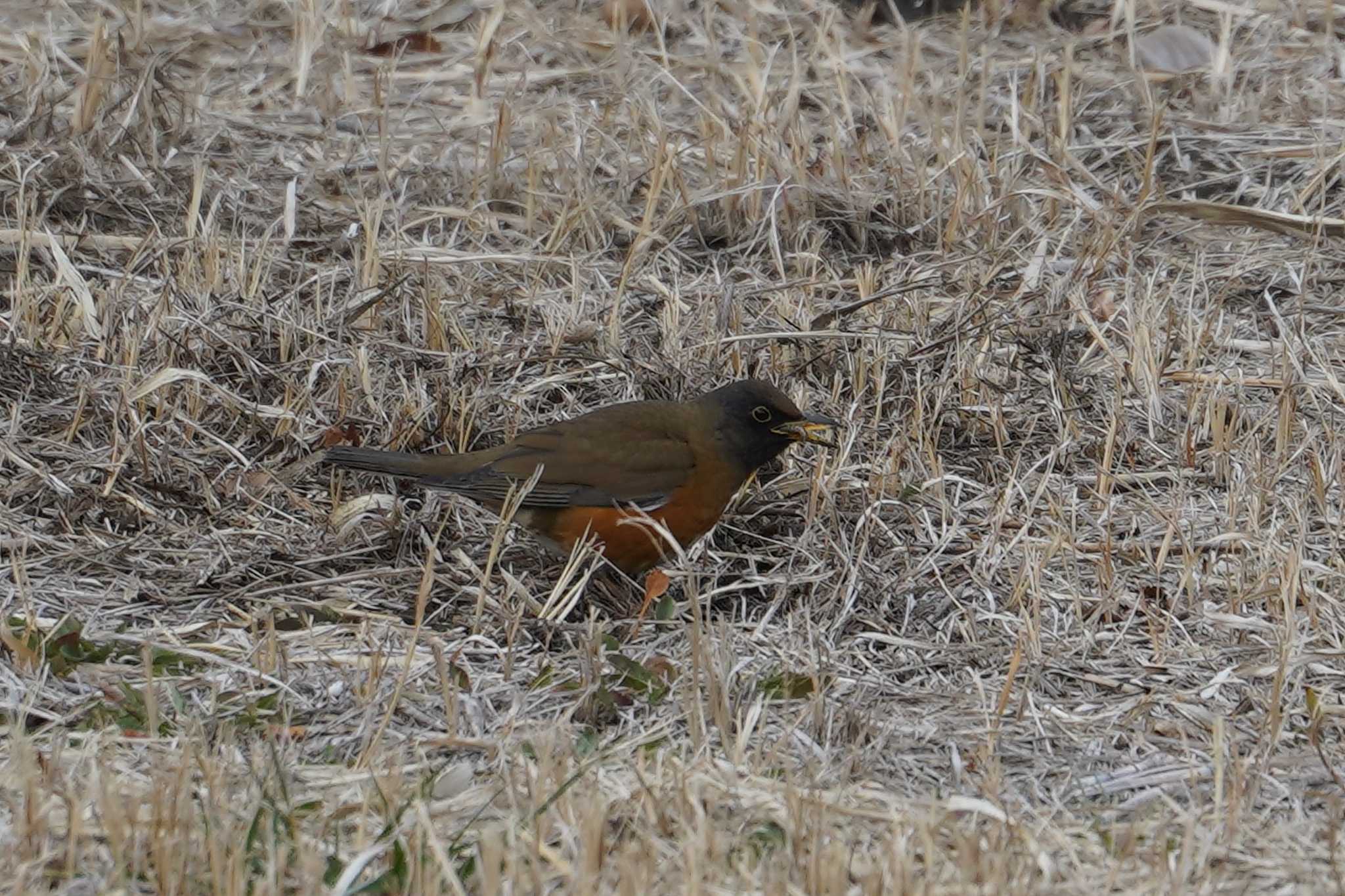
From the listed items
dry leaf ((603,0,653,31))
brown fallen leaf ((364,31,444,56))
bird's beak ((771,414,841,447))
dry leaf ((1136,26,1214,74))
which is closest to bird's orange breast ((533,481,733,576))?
bird's beak ((771,414,841,447))

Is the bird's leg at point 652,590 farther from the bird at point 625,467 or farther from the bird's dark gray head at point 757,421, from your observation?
the bird's dark gray head at point 757,421

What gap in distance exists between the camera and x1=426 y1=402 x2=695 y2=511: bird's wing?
5266 millimetres

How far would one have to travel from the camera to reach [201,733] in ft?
12.6

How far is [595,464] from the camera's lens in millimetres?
5344

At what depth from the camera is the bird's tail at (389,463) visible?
5309 millimetres

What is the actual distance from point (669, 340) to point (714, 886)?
10.3 ft

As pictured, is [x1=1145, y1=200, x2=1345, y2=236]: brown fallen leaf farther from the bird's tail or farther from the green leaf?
the green leaf

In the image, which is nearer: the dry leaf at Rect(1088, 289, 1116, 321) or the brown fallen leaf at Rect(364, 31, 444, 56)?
the dry leaf at Rect(1088, 289, 1116, 321)

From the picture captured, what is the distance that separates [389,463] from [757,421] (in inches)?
40.8

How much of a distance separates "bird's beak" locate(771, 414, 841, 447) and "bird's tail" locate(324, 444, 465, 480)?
95 centimetres

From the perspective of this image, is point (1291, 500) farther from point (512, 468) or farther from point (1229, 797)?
point (512, 468)

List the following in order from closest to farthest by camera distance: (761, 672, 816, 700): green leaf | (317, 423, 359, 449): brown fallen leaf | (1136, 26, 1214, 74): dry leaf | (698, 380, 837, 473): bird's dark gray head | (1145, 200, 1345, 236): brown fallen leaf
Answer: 1. (761, 672, 816, 700): green leaf
2. (698, 380, 837, 473): bird's dark gray head
3. (317, 423, 359, 449): brown fallen leaf
4. (1145, 200, 1345, 236): brown fallen leaf
5. (1136, 26, 1214, 74): dry leaf

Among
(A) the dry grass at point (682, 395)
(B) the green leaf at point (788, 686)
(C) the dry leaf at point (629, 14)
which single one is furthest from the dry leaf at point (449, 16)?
(B) the green leaf at point (788, 686)

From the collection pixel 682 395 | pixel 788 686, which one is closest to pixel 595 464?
pixel 682 395
